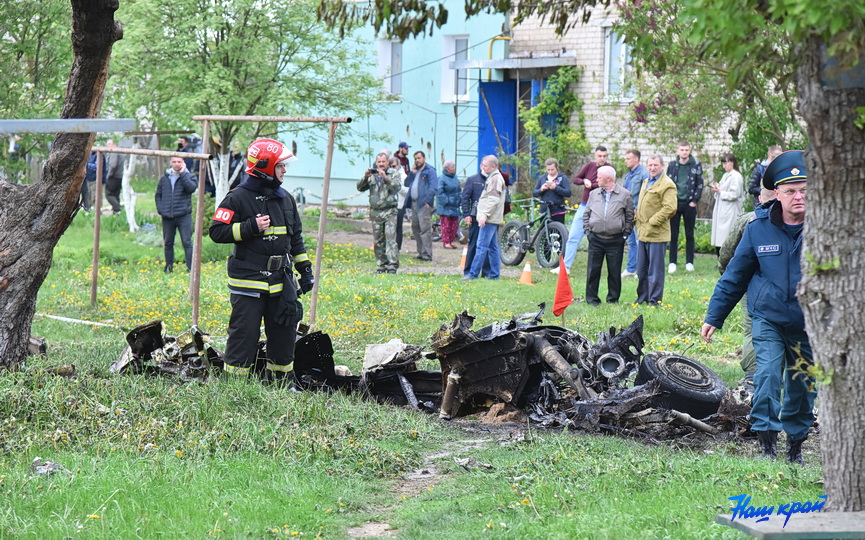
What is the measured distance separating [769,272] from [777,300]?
0.58ft

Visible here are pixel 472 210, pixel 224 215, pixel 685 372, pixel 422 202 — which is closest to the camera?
pixel 685 372

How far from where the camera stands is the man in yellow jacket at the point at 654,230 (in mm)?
13117

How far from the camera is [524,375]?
7.62 metres

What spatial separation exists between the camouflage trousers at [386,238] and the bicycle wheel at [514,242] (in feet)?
7.05

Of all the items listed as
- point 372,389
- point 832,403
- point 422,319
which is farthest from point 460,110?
point 832,403

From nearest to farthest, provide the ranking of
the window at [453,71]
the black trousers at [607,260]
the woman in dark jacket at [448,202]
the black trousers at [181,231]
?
1. the black trousers at [607,260]
2. the black trousers at [181,231]
3. the woman in dark jacket at [448,202]
4. the window at [453,71]

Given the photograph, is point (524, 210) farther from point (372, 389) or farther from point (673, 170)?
point (372, 389)

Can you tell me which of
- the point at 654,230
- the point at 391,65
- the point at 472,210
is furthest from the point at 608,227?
the point at 391,65

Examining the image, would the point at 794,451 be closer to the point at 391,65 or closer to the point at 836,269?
the point at 836,269

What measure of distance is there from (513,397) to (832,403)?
3.74m

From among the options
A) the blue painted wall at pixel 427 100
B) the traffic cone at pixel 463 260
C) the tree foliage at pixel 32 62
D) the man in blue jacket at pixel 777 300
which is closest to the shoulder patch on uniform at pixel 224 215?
the man in blue jacket at pixel 777 300

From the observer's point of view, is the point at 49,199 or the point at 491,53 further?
the point at 491,53

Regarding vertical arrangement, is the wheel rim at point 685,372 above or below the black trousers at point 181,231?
below

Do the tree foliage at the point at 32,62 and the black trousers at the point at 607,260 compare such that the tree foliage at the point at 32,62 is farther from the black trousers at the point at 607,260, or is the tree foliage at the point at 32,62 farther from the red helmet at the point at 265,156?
the black trousers at the point at 607,260
